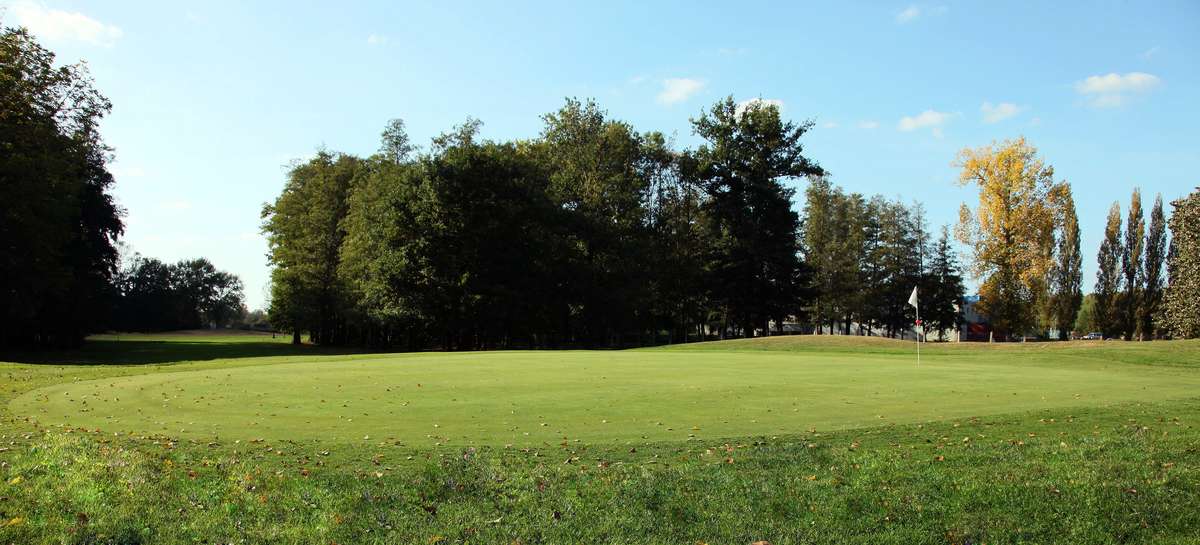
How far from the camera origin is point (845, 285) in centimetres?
7625

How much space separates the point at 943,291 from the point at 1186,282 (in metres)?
32.9

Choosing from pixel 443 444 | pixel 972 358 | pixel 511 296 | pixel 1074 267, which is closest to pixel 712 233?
pixel 511 296

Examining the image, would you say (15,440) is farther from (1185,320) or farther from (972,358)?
(1185,320)

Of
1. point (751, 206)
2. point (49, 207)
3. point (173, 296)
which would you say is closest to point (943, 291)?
point (751, 206)

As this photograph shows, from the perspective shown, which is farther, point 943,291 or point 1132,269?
point 943,291

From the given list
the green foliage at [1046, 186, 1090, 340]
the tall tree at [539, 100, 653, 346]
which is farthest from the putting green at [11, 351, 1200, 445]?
the green foliage at [1046, 186, 1090, 340]

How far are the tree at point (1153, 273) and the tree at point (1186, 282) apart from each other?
301 inches

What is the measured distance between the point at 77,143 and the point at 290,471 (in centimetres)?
4364

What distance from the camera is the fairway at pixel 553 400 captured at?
34.3ft

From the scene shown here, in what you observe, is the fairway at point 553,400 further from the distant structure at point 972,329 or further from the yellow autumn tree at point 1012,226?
the distant structure at point 972,329

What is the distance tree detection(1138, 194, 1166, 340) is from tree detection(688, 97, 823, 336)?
2648 centimetres

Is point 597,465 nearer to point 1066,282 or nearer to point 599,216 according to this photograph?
point 599,216

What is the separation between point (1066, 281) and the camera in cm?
5931

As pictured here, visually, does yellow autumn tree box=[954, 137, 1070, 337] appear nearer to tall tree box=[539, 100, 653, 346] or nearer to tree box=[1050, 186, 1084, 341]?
tree box=[1050, 186, 1084, 341]
